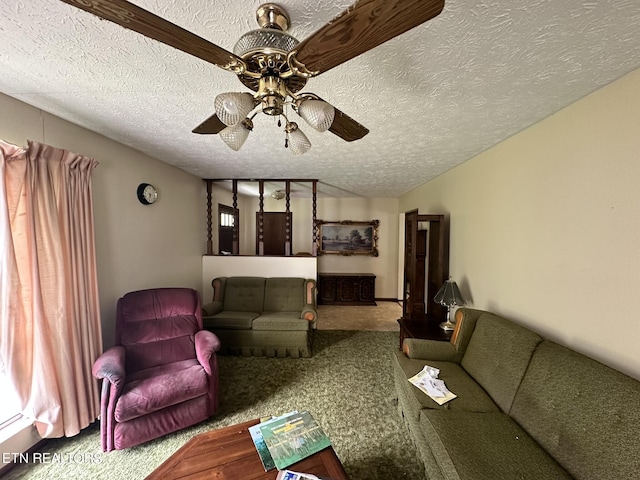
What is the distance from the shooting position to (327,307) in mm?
5164

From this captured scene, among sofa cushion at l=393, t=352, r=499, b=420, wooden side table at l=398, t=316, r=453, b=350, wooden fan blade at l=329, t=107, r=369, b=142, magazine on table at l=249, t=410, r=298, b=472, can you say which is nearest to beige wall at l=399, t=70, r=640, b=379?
wooden side table at l=398, t=316, r=453, b=350

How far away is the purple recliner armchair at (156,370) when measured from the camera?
1647mm

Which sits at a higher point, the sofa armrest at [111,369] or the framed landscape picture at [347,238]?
the framed landscape picture at [347,238]

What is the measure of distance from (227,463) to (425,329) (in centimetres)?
220

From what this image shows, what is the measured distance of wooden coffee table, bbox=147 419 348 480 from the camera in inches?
43.1

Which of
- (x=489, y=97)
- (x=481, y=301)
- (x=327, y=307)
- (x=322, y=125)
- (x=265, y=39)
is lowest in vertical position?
(x=327, y=307)

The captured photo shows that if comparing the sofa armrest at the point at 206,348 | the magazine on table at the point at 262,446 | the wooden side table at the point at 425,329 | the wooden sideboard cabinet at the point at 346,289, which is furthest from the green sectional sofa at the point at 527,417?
the wooden sideboard cabinet at the point at 346,289

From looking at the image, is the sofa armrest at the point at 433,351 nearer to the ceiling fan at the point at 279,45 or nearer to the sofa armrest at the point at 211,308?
the ceiling fan at the point at 279,45

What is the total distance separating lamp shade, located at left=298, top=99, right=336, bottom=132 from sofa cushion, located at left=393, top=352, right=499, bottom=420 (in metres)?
1.77

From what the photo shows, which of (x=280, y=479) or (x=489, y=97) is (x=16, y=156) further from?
(x=489, y=97)

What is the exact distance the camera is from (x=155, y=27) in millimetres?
695

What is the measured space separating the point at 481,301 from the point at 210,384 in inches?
105

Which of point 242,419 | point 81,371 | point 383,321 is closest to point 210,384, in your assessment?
point 242,419

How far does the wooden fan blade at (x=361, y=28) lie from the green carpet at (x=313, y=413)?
2.25 m
